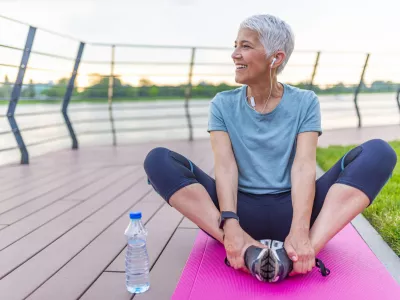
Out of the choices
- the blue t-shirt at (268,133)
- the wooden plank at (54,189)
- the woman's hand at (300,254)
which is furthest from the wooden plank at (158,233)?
the wooden plank at (54,189)

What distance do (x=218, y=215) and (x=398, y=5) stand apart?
503cm

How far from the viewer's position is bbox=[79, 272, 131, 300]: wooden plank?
4.70 ft

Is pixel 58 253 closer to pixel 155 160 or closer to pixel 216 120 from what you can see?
pixel 155 160

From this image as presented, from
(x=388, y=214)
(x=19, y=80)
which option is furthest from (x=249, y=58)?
(x=19, y=80)

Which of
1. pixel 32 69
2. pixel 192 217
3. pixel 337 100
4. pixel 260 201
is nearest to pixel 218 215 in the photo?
pixel 192 217

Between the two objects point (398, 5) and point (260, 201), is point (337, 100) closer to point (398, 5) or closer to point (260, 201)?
point (398, 5)

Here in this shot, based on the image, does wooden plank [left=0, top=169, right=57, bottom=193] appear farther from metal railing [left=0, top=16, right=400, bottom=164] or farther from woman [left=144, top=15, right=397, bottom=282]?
woman [left=144, top=15, right=397, bottom=282]

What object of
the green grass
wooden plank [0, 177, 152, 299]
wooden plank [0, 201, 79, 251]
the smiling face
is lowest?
wooden plank [0, 201, 79, 251]

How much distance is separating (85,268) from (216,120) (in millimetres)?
767

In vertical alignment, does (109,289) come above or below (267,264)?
below

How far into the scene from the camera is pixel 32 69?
13.9ft

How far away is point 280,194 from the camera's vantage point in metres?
1.74

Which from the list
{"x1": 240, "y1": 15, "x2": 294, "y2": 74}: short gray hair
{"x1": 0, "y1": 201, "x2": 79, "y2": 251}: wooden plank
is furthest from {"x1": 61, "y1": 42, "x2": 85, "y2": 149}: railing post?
{"x1": 240, "y1": 15, "x2": 294, "y2": 74}: short gray hair

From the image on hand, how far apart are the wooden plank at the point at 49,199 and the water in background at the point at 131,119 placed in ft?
4.08
